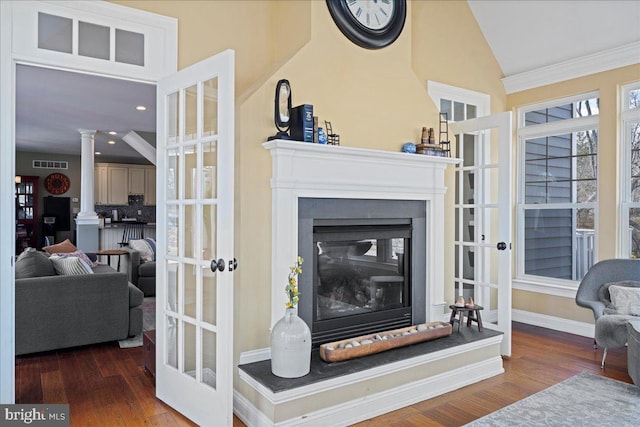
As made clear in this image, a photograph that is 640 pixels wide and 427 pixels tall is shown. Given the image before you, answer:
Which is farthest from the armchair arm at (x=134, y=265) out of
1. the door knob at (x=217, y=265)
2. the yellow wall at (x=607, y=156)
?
the yellow wall at (x=607, y=156)

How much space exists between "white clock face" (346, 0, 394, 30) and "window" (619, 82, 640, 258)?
2.50m

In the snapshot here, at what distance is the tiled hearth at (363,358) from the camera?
262cm

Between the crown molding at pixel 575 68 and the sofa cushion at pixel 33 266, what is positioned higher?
the crown molding at pixel 575 68

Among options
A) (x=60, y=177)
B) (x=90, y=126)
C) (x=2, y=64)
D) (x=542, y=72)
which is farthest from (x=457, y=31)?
(x=60, y=177)

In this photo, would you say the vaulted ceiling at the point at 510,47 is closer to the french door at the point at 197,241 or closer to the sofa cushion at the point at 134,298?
the french door at the point at 197,241

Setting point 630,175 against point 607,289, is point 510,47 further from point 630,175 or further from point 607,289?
point 607,289

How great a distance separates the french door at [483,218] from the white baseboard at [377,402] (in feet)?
2.49

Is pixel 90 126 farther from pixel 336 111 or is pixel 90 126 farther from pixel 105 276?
pixel 336 111

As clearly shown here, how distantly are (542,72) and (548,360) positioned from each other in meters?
3.05

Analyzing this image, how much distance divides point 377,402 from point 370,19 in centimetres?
286

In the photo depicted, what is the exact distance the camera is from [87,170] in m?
7.53

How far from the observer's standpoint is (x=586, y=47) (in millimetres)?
4457

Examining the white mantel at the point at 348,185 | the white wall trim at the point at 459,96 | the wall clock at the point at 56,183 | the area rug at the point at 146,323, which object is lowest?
the area rug at the point at 146,323

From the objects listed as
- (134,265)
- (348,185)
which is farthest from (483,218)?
(134,265)
